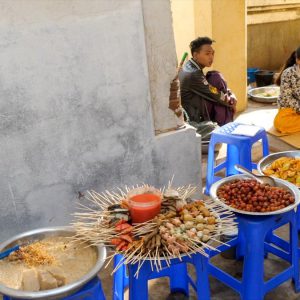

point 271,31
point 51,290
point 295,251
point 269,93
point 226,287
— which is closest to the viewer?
point 51,290

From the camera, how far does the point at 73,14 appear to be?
3.49 m

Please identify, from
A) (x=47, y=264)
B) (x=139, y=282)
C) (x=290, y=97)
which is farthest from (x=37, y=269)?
(x=290, y=97)

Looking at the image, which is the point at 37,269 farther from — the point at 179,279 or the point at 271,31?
the point at 271,31

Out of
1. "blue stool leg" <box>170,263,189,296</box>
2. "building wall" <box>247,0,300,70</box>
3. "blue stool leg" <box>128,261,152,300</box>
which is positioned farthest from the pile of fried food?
"building wall" <box>247,0,300,70</box>

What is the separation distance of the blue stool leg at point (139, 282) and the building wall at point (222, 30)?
19.2 ft

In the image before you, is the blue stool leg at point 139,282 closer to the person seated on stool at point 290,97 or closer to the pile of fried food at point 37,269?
the pile of fried food at point 37,269

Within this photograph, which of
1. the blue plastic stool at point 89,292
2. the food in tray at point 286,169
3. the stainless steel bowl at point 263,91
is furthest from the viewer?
the stainless steel bowl at point 263,91

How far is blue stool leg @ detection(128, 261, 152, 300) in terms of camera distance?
2.64 m

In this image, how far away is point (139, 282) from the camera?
2684 millimetres

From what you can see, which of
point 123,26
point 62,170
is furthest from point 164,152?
point 123,26

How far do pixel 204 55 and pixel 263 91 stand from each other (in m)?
3.67

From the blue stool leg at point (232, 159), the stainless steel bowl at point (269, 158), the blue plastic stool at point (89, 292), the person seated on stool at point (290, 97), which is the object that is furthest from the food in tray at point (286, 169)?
the person seated on stool at point (290, 97)

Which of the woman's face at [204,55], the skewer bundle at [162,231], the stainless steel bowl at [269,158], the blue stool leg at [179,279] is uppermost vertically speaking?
the woman's face at [204,55]

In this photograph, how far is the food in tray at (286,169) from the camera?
3750mm
